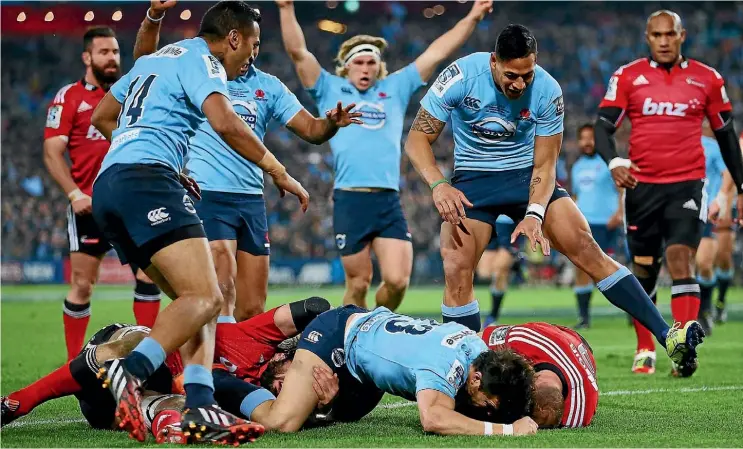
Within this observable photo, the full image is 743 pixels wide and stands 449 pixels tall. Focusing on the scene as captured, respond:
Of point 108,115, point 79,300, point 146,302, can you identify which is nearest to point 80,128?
point 79,300

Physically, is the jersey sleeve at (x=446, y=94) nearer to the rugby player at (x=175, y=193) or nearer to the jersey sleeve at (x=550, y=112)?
the jersey sleeve at (x=550, y=112)

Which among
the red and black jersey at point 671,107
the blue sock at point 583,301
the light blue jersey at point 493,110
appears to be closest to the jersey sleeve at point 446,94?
the light blue jersey at point 493,110

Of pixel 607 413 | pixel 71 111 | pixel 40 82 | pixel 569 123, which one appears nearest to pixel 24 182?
pixel 40 82

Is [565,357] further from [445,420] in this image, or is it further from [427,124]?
[427,124]

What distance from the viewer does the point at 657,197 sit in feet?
30.6

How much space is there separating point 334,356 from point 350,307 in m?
0.44

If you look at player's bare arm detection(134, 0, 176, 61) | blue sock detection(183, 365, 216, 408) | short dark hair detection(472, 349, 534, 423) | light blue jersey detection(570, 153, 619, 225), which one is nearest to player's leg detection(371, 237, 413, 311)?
player's bare arm detection(134, 0, 176, 61)

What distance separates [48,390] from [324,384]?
163 centimetres

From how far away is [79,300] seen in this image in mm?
9555

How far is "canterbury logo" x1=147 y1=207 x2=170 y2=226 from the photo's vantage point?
557cm

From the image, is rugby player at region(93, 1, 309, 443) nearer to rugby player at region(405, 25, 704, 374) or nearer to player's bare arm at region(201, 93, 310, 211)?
player's bare arm at region(201, 93, 310, 211)

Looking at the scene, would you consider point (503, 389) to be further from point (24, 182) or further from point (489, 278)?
point (24, 182)

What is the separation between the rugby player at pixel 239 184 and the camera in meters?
8.15

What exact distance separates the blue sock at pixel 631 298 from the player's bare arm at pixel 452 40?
2777 millimetres
